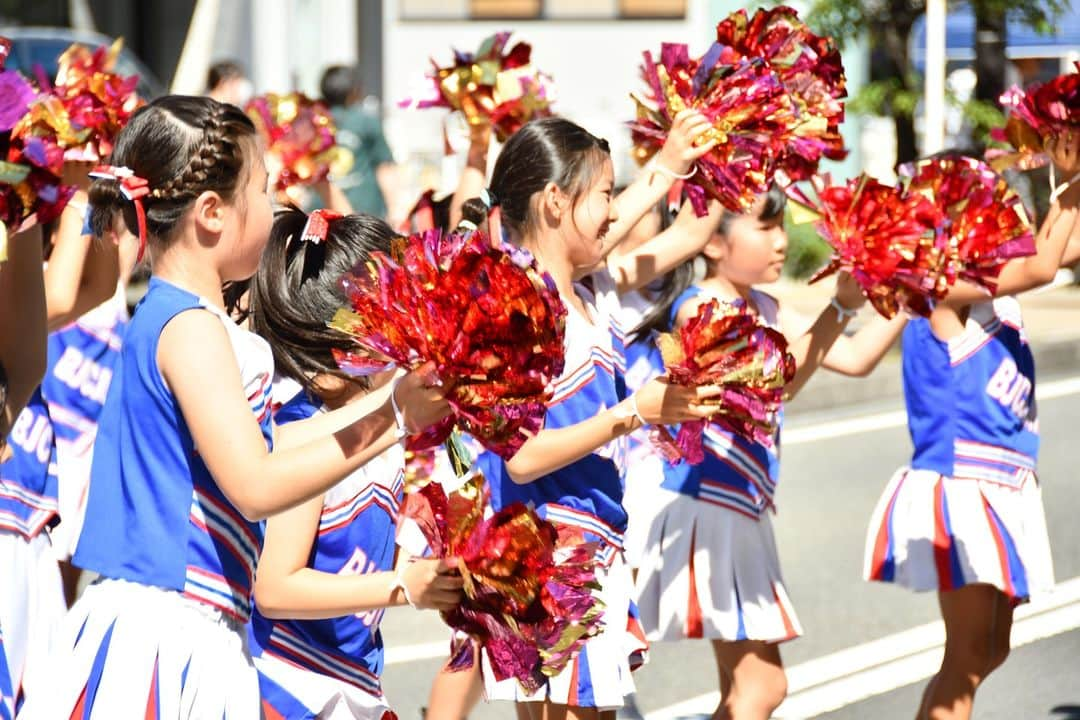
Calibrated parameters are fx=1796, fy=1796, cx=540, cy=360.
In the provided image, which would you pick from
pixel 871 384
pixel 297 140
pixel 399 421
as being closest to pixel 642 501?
pixel 297 140

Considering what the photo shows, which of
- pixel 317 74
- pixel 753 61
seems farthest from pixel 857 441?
pixel 317 74

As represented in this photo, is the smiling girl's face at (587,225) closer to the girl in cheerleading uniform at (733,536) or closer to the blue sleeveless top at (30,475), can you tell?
the girl in cheerleading uniform at (733,536)

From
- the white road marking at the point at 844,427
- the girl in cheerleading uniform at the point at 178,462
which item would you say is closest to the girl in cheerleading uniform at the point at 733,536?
the girl in cheerleading uniform at the point at 178,462

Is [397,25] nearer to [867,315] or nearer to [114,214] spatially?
[867,315]

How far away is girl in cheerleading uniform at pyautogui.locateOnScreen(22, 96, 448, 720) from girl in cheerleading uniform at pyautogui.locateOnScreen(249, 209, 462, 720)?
0.21 metres

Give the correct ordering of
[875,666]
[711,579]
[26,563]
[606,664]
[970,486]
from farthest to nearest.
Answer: [875,666]
[970,486]
[711,579]
[26,563]
[606,664]

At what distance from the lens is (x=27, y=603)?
12.3 ft

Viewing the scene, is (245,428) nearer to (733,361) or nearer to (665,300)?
(733,361)

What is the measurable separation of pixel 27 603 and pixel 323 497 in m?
1.04

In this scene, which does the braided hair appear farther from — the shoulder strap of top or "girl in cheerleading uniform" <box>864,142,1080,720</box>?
"girl in cheerleading uniform" <box>864,142,1080,720</box>

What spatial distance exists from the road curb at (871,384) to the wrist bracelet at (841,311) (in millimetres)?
6416

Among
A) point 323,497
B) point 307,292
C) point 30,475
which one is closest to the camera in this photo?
point 323,497

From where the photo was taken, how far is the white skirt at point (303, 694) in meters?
3.09

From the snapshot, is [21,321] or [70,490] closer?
[21,321]
